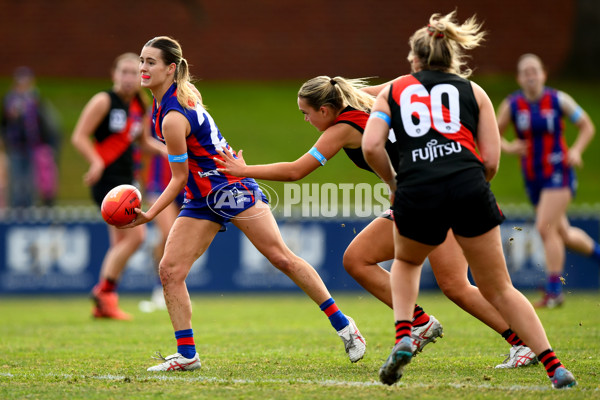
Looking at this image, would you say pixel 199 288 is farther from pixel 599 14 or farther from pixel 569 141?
pixel 599 14

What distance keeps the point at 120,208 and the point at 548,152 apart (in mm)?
6419

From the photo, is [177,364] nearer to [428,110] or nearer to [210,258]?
[428,110]

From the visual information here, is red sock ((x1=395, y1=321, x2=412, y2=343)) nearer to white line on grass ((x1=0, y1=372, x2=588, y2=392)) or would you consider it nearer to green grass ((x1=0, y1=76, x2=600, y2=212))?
white line on grass ((x1=0, y1=372, x2=588, y2=392))

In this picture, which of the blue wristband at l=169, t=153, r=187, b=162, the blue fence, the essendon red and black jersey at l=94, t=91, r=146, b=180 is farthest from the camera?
the blue fence

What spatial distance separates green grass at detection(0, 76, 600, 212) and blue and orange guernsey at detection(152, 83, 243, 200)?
10.8m

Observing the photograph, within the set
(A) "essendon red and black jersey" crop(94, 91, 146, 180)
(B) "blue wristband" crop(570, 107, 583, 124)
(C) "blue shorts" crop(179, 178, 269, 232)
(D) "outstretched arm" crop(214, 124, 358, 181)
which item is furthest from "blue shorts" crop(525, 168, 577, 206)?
(C) "blue shorts" crop(179, 178, 269, 232)

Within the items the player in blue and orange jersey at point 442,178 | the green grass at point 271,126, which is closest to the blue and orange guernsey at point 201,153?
the player in blue and orange jersey at point 442,178

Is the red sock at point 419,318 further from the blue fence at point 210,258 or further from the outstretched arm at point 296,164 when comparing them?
the blue fence at point 210,258

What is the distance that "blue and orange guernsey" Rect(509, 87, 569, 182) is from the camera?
10.4 m

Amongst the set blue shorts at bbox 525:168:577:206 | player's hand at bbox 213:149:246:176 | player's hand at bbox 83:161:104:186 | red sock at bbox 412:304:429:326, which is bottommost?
red sock at bbox 412:304:429:326

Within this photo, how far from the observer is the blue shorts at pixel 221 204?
570cm

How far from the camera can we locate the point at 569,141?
21.0 metres

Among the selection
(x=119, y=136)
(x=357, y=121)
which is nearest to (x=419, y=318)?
(x=357, y=121)

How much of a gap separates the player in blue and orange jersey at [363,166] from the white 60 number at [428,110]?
2.82 feet
